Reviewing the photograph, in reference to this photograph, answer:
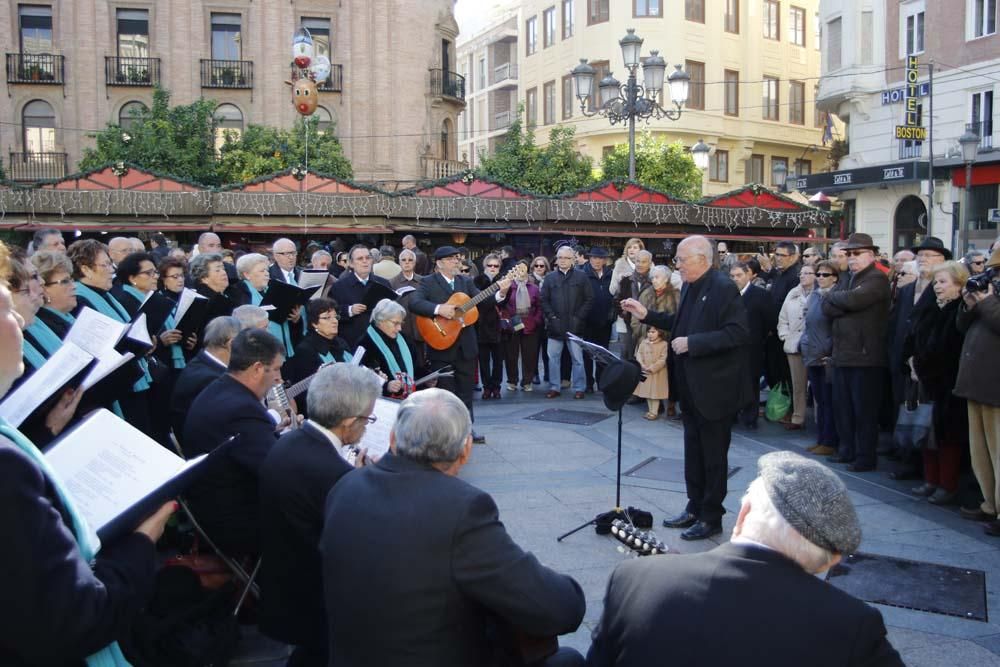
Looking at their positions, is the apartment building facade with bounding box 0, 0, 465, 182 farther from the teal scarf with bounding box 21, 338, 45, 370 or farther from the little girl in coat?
the teal scarf with bounding box 21, 338, 45, 370

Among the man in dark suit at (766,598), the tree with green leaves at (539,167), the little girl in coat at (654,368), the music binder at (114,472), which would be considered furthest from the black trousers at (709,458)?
the tree with green leaves at (539,167)

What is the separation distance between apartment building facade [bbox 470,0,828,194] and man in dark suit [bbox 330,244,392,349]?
2831 cm

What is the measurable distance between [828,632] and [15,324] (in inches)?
84.9

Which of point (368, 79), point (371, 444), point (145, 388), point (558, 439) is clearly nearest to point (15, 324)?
point (371, 444)

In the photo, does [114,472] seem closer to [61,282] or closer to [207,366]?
[207,366]

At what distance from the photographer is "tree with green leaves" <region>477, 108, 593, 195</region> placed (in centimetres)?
2697

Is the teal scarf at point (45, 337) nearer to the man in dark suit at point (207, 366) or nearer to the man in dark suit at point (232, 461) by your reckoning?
the man in dark suit at point (207, 366)

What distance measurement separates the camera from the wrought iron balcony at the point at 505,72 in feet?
167

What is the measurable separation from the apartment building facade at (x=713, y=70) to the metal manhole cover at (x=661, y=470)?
29.3 m

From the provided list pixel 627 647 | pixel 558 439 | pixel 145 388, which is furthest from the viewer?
pixel 558 439

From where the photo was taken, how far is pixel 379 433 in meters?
4.85

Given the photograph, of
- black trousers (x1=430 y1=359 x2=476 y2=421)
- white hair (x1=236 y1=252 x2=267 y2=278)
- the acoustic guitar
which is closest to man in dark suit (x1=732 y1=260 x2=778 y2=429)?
the acoustic guitar

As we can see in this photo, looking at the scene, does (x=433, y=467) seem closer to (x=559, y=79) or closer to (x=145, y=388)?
(x=145, y=388)

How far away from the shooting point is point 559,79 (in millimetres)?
41812
